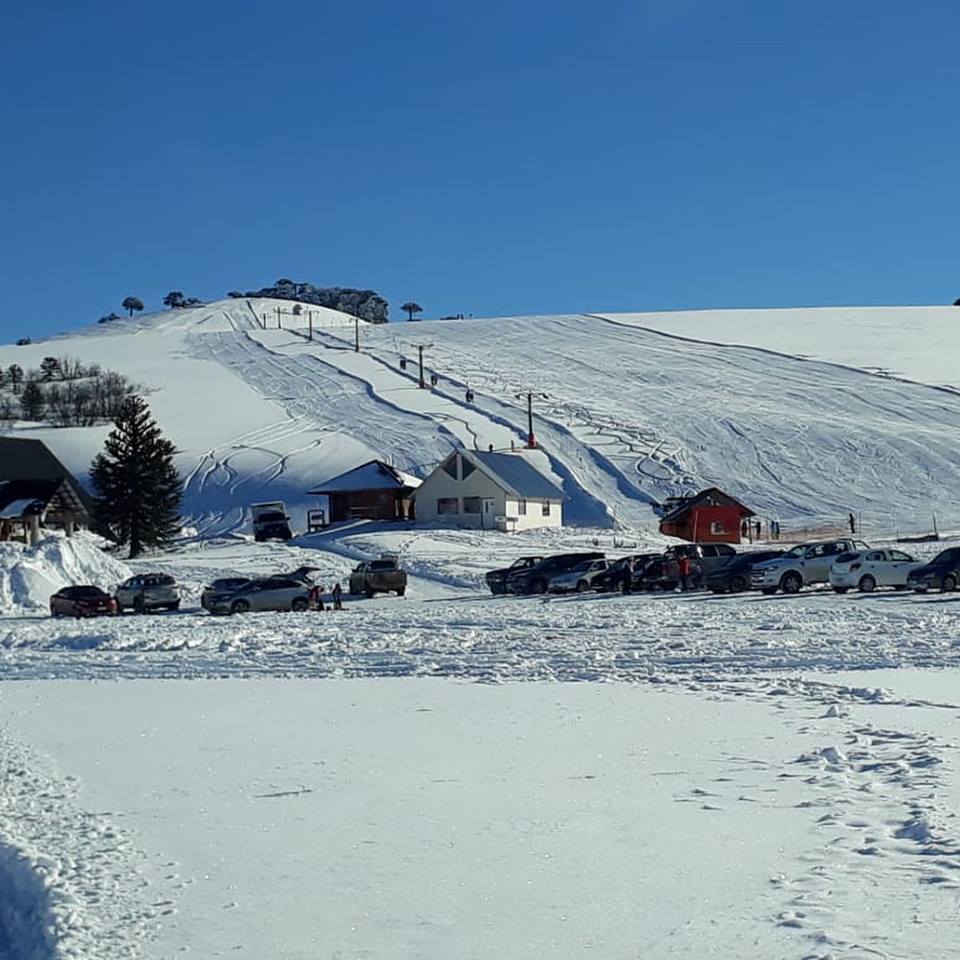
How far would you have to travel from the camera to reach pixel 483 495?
69.5 m

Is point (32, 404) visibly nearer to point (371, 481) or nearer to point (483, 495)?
point (371, 481)

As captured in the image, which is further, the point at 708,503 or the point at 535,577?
the point at 708,503

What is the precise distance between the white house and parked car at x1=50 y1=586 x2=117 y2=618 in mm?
31259

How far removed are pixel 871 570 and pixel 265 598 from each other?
674 inches

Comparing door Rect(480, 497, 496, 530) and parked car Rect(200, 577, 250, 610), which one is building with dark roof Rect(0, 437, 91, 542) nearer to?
door Rect(480, 497, 496, 530)

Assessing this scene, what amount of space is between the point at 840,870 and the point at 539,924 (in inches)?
79.9

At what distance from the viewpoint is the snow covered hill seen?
3194 inches

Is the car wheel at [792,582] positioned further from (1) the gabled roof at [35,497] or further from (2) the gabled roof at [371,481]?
(2) the gabled roof at [371,481]

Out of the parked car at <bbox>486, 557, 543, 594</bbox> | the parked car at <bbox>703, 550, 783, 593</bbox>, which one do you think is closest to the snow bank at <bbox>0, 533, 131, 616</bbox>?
the parked car at <bbox>486, 557, 543, 594</bbox>

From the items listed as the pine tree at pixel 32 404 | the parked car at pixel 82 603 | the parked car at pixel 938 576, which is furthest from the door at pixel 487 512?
the pine tree at pixel 32 404

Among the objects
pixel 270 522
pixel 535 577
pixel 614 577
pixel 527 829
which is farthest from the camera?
→ pixel 270 522

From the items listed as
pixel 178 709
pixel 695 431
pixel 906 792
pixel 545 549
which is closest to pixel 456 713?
pixel 178 709

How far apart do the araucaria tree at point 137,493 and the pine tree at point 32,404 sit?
47.4 meters

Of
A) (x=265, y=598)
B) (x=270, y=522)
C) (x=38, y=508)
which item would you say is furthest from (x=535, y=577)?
(x=270, y=522)
